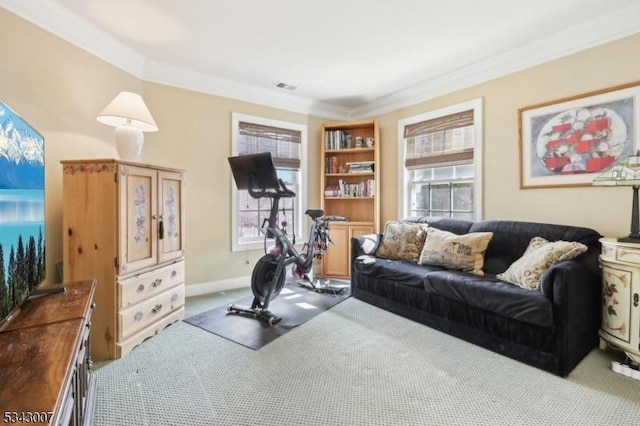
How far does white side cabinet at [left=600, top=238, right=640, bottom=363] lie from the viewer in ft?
6.48

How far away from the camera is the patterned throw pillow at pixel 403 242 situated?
3.32 meters

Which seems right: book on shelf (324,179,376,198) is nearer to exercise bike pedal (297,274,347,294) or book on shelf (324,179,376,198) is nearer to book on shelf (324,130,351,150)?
book on shelf (324,130,351,150)

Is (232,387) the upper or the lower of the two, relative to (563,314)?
lower

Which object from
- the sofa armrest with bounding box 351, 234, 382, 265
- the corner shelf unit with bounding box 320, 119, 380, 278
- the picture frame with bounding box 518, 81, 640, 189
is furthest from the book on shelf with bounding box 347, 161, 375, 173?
the picture frame with bounding box 518, 81, 640, 189

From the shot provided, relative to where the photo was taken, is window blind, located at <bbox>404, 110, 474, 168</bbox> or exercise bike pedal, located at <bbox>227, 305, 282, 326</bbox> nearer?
exercise bike pedal, located at <bbox>227, 305, 282, 326</bbox>

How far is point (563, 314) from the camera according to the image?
1.92 meters

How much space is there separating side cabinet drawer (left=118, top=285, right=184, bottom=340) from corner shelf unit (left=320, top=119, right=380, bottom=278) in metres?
2.16

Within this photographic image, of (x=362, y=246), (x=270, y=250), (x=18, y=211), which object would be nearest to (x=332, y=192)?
(x=362, y=246)

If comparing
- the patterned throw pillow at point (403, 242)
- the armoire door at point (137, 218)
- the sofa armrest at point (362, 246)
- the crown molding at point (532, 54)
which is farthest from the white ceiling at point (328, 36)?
the sofa armrest at point (362, 246)

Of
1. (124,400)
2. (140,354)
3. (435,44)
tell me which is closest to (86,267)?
(140,354)

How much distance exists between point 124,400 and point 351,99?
4.17m

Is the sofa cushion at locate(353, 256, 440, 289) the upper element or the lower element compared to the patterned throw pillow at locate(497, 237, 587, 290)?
lower

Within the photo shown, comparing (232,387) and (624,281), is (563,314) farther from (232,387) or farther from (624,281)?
(232,387)

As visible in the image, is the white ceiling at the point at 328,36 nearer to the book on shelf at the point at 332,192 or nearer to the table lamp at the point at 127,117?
the table lamp at the point at 127,117
